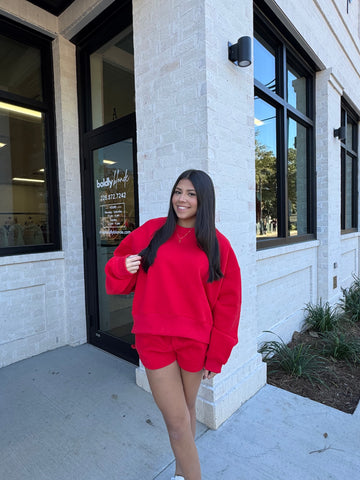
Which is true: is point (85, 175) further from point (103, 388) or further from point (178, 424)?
point (178, 424)

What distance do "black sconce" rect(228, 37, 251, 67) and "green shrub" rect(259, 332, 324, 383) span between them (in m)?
2.71

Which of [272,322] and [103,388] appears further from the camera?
[272,322]

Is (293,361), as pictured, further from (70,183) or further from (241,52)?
(70,183)

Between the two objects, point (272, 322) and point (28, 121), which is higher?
point (28, 121)

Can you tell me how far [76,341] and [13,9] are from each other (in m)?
3.66

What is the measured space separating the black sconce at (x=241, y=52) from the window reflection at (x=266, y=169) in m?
1.31

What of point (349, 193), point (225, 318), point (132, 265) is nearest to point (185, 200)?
point (132, 265)

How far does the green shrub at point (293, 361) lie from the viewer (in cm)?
295

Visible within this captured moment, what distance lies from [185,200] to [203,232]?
0.18 meters

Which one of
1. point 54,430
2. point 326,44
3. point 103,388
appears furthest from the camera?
point 326,44

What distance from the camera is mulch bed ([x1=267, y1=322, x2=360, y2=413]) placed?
2.64 metres

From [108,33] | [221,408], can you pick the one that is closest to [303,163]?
[108,33]

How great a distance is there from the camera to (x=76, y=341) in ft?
11.8

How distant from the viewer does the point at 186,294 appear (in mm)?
1461
